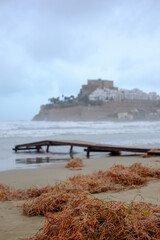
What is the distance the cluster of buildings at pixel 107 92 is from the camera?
138525mm

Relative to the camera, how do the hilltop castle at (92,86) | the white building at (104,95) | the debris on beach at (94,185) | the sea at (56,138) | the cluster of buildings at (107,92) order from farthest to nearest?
the hilltop castle at (92,86) < the cluster of buildings at (107,92) < the white building at (104,95) < the sea at (56,138) < the debris on beach at (94,185)

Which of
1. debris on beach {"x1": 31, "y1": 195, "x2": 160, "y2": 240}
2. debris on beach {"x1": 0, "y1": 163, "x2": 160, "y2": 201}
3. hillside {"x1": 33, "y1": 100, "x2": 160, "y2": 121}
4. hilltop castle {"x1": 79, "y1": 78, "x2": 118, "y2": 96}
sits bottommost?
debris on beach {"x1": 0, "y1": 163, "x2": 160, "y2": 201}

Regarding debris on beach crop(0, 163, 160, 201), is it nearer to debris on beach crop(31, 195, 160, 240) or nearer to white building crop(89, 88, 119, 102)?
debris on beach crop(31, 195, 160, 240)

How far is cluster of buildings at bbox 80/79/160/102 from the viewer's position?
5454 inches

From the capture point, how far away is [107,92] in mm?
144875

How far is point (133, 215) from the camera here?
193 cm

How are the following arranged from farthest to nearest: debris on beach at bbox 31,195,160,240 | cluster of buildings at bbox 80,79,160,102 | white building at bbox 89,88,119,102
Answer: cluster of buildings at bbox 80,79,160,102 < white building at bbox 89,88,119,102 < debris on beach at bbox 31,195,160,240

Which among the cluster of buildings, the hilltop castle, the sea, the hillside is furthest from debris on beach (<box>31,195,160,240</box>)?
the hilltop castle

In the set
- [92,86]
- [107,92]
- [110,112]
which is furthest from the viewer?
[92,86]

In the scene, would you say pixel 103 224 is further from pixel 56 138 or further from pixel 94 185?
pixel 56 138

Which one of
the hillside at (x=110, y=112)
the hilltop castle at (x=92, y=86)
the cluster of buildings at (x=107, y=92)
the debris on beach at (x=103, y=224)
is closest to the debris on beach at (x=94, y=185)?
the debris on beach at (x=103, y=224)

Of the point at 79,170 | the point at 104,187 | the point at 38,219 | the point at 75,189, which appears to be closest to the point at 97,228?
the point at 38,219

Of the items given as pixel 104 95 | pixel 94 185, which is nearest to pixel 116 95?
pixel 104 95

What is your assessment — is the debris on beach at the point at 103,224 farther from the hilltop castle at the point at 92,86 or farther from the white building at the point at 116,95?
the hilltop castle at the point at 92,86
